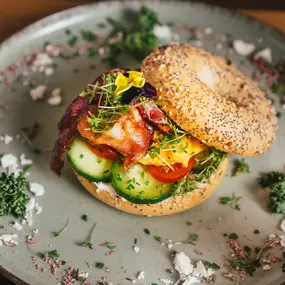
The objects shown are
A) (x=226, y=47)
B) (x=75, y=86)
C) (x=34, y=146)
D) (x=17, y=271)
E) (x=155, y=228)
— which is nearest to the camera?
(x=17, y=271)

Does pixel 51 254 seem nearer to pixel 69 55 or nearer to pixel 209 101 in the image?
pixel 209 101

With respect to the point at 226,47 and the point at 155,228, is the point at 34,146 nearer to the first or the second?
the point at 155,228

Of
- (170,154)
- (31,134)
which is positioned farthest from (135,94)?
(31,134)

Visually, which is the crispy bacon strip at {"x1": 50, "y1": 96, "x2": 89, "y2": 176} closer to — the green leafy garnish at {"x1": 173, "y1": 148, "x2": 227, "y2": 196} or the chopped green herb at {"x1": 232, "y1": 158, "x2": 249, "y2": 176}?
the green leafy garnish at {"x1": 173, "y1": 148, "x2": 227, "y2": 196}

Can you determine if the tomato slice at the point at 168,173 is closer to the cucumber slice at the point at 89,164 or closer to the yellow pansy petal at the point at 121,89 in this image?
the cucumber slice at the point at 89,164

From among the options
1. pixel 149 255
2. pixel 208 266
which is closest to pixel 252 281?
pixel 208 266

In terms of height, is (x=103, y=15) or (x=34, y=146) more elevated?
(x=103, y=15)
